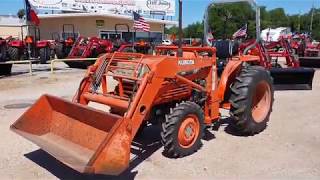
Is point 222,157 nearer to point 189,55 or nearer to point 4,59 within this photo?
point 189,55

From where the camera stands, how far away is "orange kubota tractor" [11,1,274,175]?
4758 mm

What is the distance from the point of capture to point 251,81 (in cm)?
653

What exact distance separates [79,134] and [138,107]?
3.10 feet

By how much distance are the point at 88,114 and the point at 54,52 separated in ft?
57.1

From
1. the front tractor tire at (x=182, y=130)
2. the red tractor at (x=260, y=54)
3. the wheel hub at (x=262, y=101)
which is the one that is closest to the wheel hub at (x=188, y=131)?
the front tractor tire at (x=182, y=130)

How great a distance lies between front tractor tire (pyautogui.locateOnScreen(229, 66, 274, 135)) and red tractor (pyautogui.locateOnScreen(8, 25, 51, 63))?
13.7 m

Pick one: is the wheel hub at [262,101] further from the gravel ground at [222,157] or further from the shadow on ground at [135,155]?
the shadow on ground at [135,155]

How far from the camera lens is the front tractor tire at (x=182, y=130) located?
5297mm

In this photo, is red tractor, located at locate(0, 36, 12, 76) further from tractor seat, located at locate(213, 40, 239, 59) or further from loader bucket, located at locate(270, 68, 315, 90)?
tractor seat, located at locate(213, 40, 239, 59)

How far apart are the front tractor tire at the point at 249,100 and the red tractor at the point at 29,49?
44.8ft

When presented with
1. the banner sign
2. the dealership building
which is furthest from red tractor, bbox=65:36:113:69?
the banner sign

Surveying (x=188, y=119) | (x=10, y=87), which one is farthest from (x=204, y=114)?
(x=10, y=87)

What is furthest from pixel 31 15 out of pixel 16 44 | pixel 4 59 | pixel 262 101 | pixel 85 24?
pixel 262 101

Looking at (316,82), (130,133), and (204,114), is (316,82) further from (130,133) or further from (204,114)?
(130,133)
